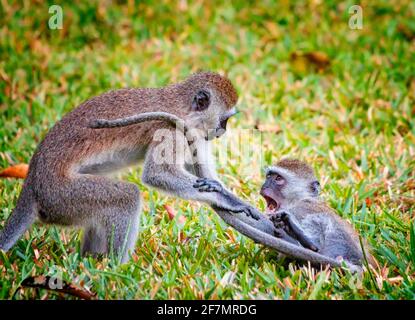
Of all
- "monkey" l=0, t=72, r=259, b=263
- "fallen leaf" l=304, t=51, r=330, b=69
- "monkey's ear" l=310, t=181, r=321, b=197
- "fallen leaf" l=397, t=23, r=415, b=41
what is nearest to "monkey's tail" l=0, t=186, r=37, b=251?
"monkey" l=0, t=72, r=259, b=263

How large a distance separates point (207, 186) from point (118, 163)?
0.82 meters

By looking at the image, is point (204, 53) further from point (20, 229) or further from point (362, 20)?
point (20, 229)

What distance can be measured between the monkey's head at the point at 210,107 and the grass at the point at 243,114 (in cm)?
82

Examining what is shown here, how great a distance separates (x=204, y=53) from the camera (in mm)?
9438

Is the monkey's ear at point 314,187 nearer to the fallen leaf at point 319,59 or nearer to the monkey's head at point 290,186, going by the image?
the monkey's head at point 290,186

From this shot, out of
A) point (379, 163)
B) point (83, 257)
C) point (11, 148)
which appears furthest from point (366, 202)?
point (11, 148)

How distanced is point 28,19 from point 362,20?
477 cm

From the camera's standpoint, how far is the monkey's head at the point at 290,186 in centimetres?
533

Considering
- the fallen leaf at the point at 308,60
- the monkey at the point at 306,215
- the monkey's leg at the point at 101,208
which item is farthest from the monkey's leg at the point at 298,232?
the fallen leaf at the point at 308,60

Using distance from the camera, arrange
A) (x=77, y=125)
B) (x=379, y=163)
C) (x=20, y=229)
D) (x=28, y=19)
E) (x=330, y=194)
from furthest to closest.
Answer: (x=28, y=19)
(x=379, y=163)
(x=330, y=194)
(x=77, y=125)
(x=20, y=229)

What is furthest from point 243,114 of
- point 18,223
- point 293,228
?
point 18,223

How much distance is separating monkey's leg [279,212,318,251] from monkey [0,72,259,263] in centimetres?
37

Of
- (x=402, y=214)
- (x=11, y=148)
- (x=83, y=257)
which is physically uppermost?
(x=11, y=148)

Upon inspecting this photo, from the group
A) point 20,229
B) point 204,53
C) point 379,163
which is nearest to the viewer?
point 20,229
